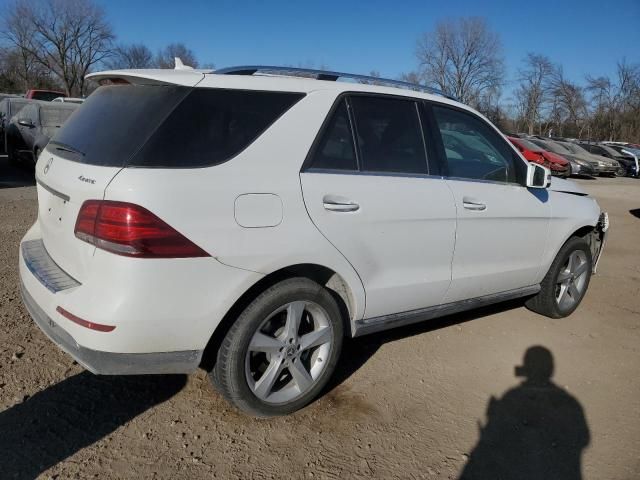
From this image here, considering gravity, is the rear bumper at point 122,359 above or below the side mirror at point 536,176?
below

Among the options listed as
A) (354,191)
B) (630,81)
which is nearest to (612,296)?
(354,191)

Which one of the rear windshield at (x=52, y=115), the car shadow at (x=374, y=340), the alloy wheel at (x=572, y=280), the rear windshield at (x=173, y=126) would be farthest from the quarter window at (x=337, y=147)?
the rear windshield at (x=52, y=115)

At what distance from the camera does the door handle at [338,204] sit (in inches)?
111

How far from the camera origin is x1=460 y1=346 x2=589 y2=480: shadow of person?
107 inches

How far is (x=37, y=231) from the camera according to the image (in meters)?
3.21

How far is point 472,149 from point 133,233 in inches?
99.0

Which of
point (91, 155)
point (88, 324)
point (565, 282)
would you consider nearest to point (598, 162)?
point (565, 282)

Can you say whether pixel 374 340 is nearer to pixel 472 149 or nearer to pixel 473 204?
pixel 473 204

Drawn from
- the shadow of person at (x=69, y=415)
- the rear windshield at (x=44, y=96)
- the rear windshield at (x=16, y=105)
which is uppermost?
the rear windshield at (x=44, y=96)

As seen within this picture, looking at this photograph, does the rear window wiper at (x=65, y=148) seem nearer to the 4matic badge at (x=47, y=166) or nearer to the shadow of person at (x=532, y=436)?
the 4matic badge at (x=47, y=166)

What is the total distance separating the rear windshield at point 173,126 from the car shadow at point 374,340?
5.47 ft

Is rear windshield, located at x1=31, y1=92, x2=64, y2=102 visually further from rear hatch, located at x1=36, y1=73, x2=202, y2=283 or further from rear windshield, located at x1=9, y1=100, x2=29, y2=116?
rear hatch, located at x1=36, y1=73, x2=202, y2=283

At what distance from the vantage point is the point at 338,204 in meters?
2.85

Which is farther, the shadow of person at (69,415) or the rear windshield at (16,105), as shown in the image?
the rear windshield at (16,105)
